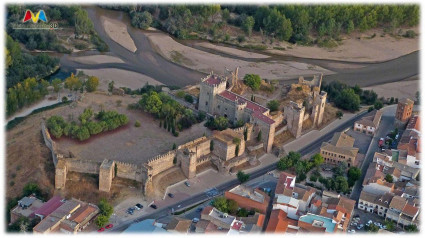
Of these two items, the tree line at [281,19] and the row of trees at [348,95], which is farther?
the tree line at [281,19]

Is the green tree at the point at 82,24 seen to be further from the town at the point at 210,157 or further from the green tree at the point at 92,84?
the green tree at the point at 92,84

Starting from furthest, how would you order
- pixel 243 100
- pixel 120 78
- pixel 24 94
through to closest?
pixel 120 78, pixel 24 94, pixel 243 100

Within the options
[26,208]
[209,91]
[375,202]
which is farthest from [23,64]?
[375,202]

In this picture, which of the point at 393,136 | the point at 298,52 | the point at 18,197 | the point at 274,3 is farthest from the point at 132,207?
the point at 274,3

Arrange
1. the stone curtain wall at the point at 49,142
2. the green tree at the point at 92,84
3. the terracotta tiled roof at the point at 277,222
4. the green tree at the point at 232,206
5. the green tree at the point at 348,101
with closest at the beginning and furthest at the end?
the terracotta tiled roof at the point at 277,222 < the green tree at the point at 232,206 < the stone curtain wall at the point at 49,142 < the green tree at the point at 348,101 < the green tree at the point at 92,84

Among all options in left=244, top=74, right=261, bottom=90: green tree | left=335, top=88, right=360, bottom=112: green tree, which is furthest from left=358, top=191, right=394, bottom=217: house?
left=244, top=74, right=261, bottom=90: green tree

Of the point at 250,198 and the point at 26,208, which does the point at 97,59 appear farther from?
the point at 250,198

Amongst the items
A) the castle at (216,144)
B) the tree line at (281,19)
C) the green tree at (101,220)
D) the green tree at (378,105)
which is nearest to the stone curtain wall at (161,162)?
the castle at (216,144)
